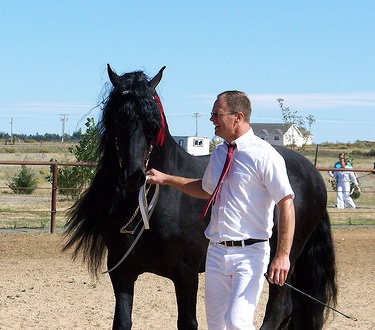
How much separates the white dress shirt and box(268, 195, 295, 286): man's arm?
6cm

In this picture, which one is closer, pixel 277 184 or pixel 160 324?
pixel 277 184

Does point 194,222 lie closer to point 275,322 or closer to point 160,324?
point 275,322

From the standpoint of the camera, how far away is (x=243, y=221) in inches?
155

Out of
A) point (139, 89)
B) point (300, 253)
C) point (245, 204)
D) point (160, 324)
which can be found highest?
point (139, 89)

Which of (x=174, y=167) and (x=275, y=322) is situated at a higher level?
(x=174, y=167)

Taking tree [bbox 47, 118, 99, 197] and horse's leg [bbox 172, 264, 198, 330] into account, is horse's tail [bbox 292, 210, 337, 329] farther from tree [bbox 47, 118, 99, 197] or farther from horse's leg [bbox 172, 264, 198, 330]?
tree [bbox 47, 118, 99, 197]

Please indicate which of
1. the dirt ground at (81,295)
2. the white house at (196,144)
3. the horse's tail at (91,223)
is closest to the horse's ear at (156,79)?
the horse's tail at (91,223)

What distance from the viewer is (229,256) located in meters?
3.90

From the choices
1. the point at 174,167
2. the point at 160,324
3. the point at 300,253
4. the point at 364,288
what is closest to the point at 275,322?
the point at 300,253

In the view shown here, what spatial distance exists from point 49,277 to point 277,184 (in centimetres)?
543

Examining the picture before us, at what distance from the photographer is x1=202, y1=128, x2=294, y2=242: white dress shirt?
389 cm

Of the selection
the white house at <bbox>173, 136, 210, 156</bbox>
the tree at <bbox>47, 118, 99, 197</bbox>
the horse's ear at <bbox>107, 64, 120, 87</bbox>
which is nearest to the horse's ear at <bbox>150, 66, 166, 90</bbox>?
the horse's ear at <bbox>107, 64, 120, 87</bbox>

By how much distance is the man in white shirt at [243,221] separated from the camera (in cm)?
381

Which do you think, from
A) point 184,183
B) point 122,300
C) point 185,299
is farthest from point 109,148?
point 185,299
